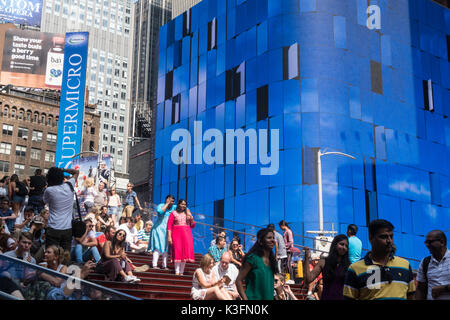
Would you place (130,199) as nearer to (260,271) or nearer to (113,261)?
(113,261)

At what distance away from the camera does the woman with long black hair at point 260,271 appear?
7227 millimetres

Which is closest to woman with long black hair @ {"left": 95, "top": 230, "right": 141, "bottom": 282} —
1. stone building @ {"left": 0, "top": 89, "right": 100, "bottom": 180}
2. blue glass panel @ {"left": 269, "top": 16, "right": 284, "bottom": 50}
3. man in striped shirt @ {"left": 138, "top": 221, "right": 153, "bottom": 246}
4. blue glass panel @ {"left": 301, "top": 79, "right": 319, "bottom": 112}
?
man in striped shirt @ {"left": 138, "top": 221, "right": 153, "bottom": 246}

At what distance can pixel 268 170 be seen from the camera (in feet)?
121

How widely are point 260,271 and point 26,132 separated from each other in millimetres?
95395

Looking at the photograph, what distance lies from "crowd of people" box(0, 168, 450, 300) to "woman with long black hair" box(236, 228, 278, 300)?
1 cm

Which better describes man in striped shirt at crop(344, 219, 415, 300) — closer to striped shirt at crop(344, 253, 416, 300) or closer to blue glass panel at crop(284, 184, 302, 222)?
striped shirt at crop(344, 253, 416, 300)

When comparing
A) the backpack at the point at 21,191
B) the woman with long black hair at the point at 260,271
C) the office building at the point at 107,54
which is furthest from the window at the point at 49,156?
the woman with long black hair at the point at 260,271

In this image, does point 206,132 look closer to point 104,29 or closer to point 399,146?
point 399,146

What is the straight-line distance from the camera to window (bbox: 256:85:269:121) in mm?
38094

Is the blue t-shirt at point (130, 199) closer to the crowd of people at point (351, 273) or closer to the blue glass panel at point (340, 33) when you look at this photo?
the crowd of people at point (351, 273)

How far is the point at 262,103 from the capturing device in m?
38.4

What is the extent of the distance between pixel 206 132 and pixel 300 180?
10065 mm

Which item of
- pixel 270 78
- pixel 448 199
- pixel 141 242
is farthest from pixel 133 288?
pixel 448 199

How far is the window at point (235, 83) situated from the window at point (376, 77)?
846 cm
